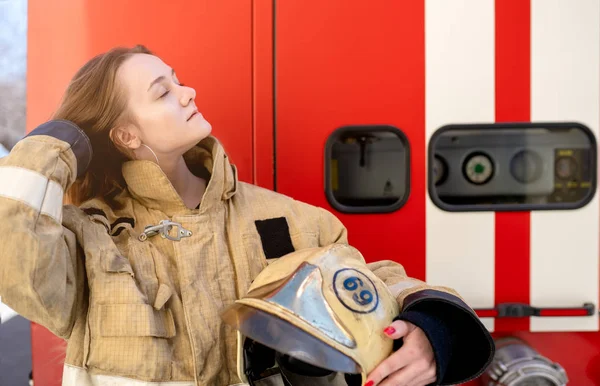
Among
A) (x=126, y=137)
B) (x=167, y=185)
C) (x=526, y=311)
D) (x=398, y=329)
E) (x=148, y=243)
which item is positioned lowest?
(x=526, y=311)

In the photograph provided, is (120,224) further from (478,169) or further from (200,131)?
(478,169)

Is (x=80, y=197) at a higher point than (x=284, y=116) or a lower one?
lower

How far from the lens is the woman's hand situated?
875 millimetres

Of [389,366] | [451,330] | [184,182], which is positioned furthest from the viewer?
[184,182]

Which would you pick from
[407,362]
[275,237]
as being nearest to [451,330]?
[407,362]

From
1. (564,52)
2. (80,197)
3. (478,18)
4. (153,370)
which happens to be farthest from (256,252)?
(564,52)

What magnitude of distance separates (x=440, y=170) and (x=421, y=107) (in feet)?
0.62

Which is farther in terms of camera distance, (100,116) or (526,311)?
(526,311)

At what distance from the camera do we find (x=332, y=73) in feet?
4.62

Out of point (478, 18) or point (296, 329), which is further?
point (478, 18)

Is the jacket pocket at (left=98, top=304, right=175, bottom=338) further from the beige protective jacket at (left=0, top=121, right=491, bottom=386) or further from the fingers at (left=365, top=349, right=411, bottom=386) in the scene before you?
the fingers at (left=365, top=349, right=411, bottom=386)

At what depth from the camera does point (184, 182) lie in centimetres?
125

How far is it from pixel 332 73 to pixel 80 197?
0.74 metres

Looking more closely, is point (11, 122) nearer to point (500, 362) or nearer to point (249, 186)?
point (249, 186)
